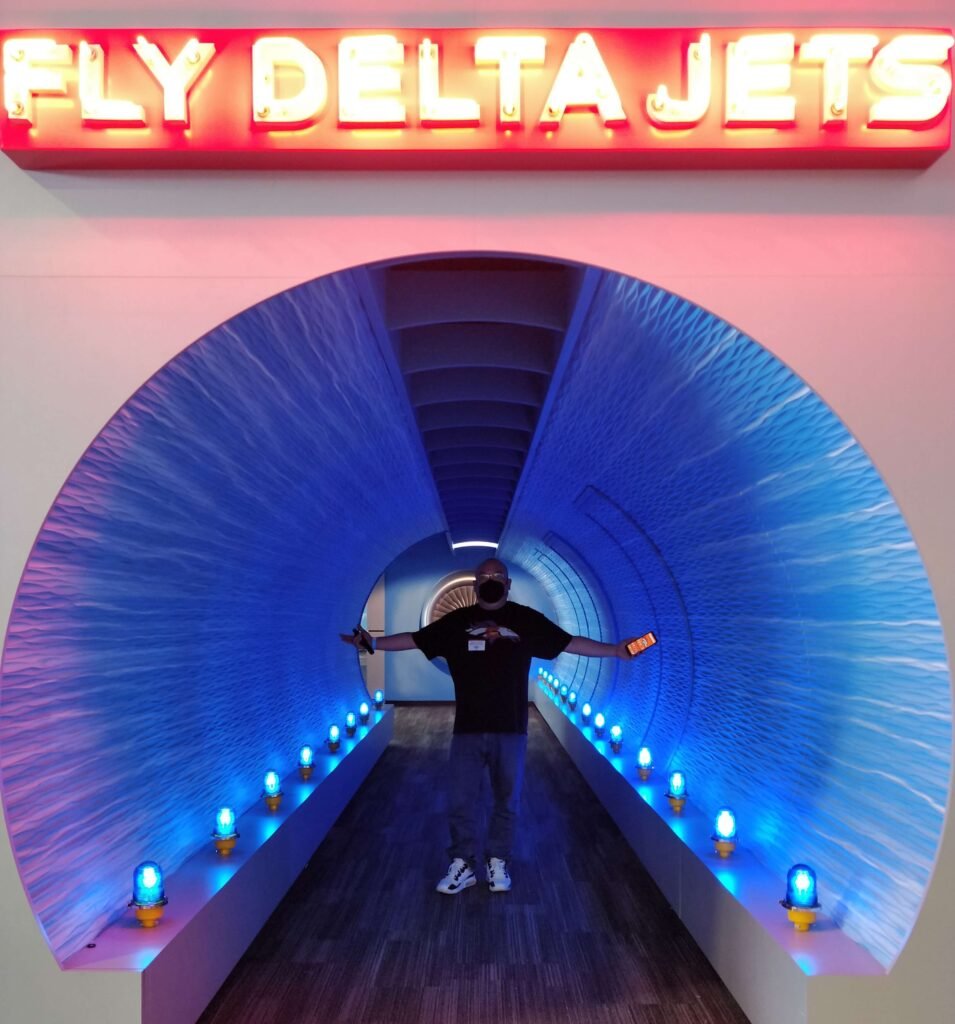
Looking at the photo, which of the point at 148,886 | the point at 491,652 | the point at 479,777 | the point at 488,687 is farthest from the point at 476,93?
the point at 479,777

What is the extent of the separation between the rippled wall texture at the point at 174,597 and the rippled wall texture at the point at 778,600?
1626 millimetres

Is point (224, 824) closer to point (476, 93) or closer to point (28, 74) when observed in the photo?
point (28, 74)

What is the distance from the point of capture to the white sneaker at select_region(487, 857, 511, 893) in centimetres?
657

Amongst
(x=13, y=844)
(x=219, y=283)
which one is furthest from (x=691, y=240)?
(x=13, y=844)

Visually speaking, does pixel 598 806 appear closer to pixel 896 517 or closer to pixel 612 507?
pixel 612 507

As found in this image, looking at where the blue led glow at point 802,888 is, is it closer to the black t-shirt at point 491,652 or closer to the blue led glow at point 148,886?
the black t-shirt at point 491,652

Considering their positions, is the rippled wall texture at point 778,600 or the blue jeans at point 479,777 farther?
the blue jeans at point 479,777

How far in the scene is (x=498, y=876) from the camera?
21.6ft

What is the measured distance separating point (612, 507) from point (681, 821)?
10.7 ft

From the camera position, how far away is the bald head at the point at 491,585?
6410 mm

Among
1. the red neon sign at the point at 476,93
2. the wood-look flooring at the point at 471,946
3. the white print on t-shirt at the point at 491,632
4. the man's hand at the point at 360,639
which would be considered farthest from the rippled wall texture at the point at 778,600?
the man's hand at the point at 360,639

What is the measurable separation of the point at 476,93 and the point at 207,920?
3.71m

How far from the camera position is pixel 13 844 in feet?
12.1

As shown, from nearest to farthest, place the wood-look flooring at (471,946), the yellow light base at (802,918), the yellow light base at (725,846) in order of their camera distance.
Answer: the yellow light base at (802,918) < the wood-look flooring at (471,946) < the yellow light base at (725,846)
